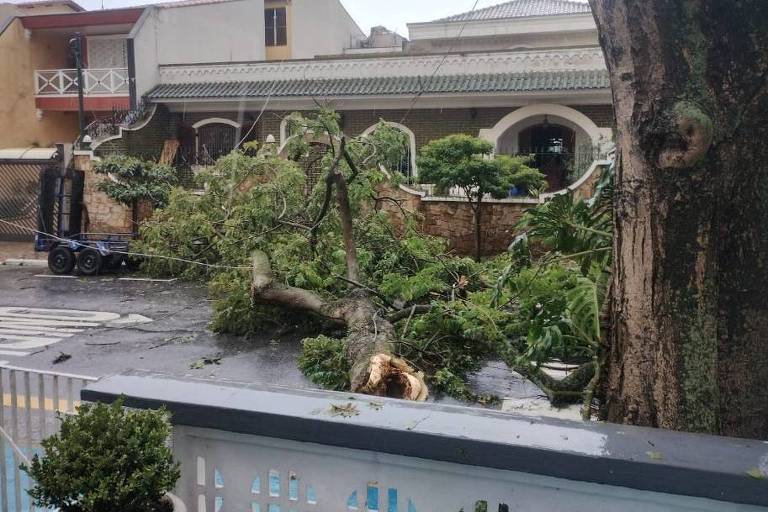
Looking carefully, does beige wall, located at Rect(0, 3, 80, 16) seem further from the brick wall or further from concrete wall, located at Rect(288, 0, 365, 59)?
the brick wall

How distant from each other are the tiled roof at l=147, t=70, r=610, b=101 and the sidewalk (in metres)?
5.20

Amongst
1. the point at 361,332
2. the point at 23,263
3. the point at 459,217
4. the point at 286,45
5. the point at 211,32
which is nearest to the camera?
the point at 361,332

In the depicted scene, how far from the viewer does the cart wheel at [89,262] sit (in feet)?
41.2

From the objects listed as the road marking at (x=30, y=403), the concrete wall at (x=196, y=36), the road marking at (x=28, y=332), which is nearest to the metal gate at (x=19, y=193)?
the concrete wall at (x=196, y=36)

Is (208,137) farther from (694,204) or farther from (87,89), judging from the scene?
(694,204)

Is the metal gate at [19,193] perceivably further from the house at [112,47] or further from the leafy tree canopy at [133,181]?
the leafy tree canopy at [133,181]

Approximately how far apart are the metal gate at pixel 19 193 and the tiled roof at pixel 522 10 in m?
12.4

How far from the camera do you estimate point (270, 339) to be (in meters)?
8.00

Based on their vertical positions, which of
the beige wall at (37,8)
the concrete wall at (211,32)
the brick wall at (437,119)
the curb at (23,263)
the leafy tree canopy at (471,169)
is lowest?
the curb at (23,263)

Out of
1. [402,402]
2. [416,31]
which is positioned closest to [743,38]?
[402,402]

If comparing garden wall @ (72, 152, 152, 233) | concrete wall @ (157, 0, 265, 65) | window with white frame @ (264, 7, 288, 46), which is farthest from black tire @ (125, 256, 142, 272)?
window with white frame @ (264, 7, 288, 46)

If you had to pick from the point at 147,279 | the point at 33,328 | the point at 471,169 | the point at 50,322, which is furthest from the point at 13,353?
the point at 471,169

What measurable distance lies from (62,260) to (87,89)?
9.30 m

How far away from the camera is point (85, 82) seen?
66.1ft
